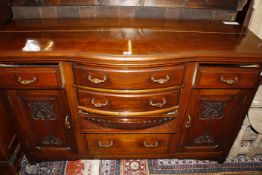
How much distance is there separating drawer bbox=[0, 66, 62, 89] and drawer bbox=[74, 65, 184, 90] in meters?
0.12

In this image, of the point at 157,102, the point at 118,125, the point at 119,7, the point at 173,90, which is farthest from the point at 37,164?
the point at 119,7

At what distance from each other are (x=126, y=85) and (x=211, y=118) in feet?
2.12

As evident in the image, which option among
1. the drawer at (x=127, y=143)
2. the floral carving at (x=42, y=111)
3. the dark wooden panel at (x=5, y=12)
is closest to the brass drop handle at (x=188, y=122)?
the drawer at (x=127, y=143)

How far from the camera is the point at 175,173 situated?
1.66 m

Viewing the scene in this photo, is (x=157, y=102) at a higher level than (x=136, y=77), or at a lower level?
lower

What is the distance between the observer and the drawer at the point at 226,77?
118 centimetres

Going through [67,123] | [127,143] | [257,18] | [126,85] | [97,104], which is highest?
[257,18]

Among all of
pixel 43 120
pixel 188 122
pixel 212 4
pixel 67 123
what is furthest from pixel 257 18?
pixel 43 120

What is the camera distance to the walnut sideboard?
111 cm

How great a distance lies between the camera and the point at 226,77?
1207 mm

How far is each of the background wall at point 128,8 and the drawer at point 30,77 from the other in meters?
0.58

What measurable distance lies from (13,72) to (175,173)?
1359 millimetres

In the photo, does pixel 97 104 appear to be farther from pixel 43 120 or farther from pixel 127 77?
pixel 43 120

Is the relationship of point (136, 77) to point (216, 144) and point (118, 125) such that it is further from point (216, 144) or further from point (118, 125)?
point (216, 144)
